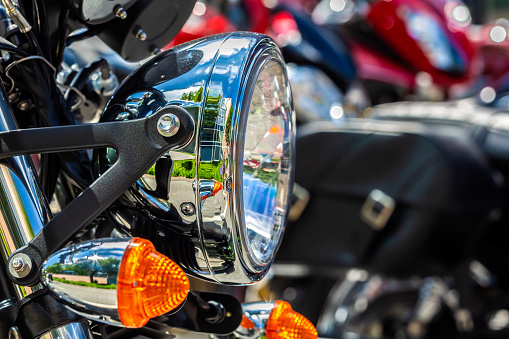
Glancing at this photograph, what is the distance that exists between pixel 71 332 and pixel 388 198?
3.11 feet

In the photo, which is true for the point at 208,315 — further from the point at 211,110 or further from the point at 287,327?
the point at 211,110

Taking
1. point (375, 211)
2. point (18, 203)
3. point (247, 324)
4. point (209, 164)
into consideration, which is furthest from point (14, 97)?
point (375, 211)

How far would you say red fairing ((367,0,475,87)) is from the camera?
8.87ft

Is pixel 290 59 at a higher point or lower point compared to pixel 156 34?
lower

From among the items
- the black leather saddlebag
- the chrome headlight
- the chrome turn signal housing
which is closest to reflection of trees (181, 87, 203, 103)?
the chrome headlight

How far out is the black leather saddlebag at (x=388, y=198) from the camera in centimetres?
138

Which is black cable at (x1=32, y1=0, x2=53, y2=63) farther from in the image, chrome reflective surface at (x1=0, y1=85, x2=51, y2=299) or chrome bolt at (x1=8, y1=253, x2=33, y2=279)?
chrome bolt at (x1=8, y1=253, x2=33, y2=279)

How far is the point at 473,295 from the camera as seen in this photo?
1675 millimetres

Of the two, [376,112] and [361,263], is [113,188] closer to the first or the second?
[361,263]

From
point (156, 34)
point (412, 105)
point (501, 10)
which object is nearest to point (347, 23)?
point (412, 105)

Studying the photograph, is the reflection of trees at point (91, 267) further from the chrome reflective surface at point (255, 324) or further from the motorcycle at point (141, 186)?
the chrome reflective surface at point (255, 324)

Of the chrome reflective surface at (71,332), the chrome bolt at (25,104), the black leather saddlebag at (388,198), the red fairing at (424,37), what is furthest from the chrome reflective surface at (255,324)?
the red fairing at (424,37)

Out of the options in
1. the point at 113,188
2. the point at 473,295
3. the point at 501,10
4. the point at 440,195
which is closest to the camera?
the point at 113,188

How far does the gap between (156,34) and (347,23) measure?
Answer: 199cm
